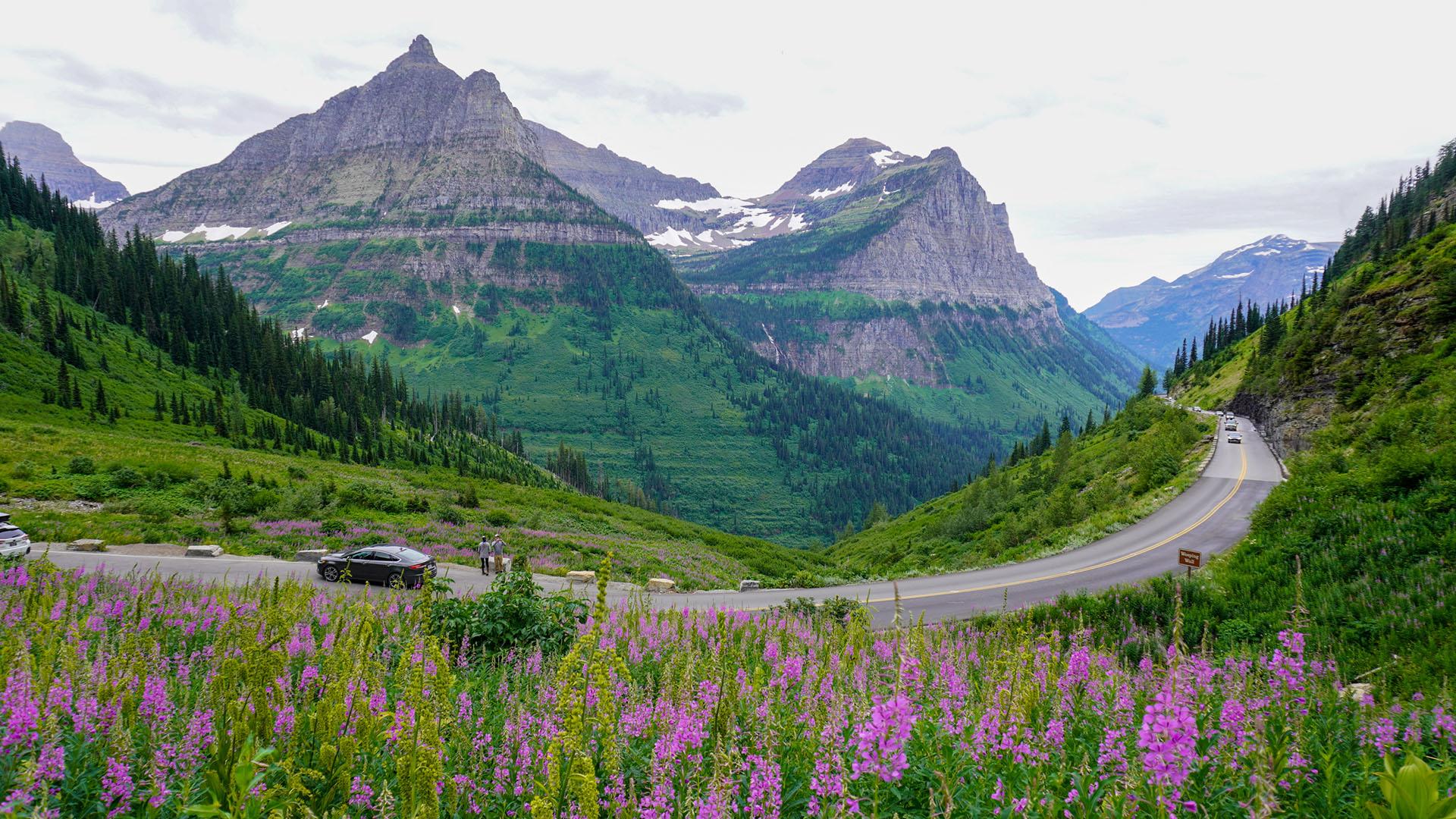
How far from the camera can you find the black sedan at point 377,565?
26469 mm

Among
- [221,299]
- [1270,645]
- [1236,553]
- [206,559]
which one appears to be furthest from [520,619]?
[221,299]

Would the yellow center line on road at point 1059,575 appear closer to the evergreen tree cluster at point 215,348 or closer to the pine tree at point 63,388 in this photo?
the evergreen tree cluster at point 215,348

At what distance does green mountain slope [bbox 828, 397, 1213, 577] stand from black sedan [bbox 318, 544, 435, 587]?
25.6 metres

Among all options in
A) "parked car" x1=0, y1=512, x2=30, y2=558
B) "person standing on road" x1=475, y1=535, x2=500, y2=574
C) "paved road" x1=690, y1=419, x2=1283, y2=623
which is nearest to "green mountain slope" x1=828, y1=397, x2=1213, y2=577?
"paved road" x1=690, y1=419, x2=1283, y2=623

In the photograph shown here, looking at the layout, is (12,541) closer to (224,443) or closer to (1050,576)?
(1050,576)

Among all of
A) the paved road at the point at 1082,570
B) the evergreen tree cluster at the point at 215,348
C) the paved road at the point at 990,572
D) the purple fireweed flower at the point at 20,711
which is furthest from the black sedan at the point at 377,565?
the evergreen tree cluster at the point at 215,348

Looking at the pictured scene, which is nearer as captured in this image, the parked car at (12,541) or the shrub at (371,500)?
the parked car at (12,541)

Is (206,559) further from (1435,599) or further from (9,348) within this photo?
(9,348)

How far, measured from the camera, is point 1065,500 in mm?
47344

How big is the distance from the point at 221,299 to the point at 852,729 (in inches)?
7500

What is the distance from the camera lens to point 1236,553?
17.6m

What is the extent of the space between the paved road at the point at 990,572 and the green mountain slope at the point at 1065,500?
2.57m

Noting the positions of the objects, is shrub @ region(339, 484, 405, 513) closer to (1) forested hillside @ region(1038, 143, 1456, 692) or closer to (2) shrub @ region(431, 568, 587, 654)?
(2) shrub @ region(431, 568, 587, 654)

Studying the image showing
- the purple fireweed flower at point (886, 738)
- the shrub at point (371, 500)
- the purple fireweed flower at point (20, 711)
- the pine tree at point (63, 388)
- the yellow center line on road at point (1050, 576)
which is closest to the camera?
the purple fireweed flower at point (886, 738)
